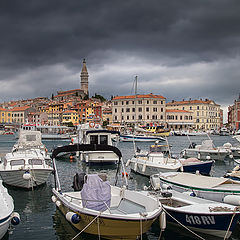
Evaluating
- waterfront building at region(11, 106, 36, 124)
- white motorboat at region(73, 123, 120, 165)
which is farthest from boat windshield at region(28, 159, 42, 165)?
waterfront building at region(11, 106, 36, 124)

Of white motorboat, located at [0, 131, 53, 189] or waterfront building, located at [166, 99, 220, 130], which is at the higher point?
waterfront building, located at [166, 99, 220, 130]

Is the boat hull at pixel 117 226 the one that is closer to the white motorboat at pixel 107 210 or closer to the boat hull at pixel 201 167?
the white motorboat at pixel 107 210

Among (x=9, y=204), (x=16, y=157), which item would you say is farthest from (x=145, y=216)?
(x=16, y=157)

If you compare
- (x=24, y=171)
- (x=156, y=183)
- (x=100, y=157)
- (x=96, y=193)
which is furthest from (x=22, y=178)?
(x=100, y=157)

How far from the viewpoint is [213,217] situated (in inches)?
378

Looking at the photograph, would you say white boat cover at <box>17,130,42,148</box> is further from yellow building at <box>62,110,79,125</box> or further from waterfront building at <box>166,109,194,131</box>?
yellow building at <box>62,110,79,125</box>

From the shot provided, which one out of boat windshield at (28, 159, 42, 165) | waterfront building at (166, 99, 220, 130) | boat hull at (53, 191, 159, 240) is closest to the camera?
boat hull at (53, 191, 159, 240)

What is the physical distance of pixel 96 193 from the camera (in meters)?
10.6

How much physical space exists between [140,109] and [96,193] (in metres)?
105

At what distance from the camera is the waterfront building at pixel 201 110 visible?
134m

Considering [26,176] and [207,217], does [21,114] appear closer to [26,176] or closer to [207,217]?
[26,176]

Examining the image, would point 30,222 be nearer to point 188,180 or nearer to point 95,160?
point 188,180

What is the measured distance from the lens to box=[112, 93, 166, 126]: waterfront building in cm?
11500

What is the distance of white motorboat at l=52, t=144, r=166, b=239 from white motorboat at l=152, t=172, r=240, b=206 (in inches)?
116
